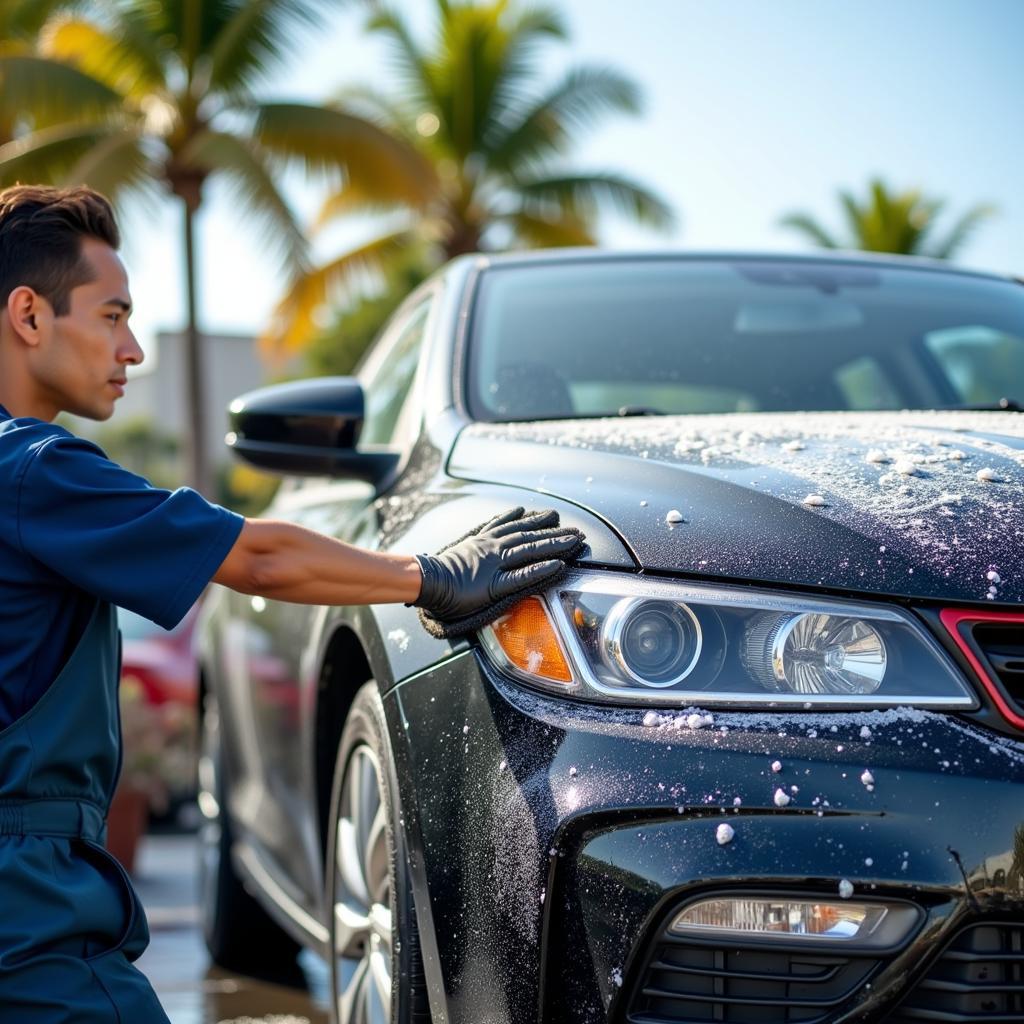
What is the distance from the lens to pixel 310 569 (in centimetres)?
198

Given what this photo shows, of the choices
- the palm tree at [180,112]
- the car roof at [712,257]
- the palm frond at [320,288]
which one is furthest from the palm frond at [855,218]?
the car roof at [712,257]

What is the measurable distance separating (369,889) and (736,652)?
86cm

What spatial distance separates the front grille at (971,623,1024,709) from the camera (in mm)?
1783

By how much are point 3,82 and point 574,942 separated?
16206 millimetres

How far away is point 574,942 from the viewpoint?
177 centimetres

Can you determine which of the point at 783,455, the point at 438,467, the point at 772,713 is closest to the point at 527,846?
the point at 772,713

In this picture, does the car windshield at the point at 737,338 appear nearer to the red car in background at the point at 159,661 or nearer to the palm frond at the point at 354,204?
the red car in background at the point at 159,661

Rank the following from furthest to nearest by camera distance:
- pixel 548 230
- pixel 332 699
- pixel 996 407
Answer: pixel 548 230 < pixel 996 407 < pixel 332 699

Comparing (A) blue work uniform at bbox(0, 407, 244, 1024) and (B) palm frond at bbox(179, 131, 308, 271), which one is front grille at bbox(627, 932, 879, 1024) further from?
(B) palm frond at bbox(179, 131, 308, 271)

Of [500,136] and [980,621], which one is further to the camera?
[500,136]

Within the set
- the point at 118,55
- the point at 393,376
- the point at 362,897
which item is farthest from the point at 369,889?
the point at 118,55

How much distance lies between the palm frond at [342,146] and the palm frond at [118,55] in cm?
136

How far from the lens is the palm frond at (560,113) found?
69.9 ft

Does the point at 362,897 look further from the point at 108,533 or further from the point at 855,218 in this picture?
the point at 855,218
